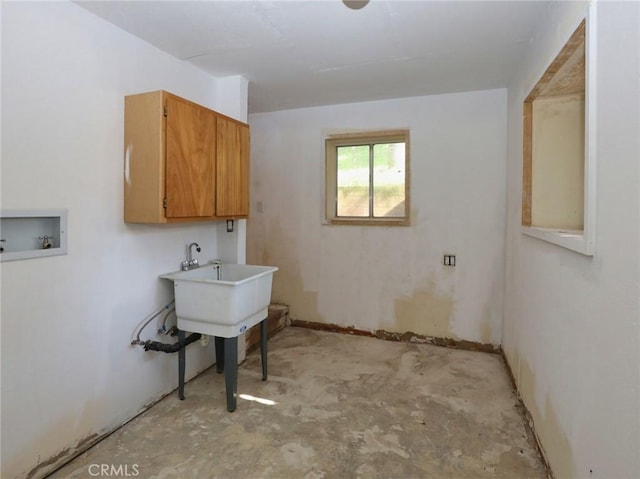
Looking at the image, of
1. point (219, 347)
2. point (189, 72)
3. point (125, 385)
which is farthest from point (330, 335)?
point (189, 72)

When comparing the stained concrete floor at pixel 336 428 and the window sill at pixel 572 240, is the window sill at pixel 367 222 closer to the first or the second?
the stained concrete floor at pixel 336 428

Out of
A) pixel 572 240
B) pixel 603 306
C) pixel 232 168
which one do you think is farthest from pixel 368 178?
pixel 603 306

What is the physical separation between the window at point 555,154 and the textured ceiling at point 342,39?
379mm

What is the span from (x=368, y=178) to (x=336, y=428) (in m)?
2.41

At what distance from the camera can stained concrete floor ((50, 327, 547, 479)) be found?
1.76 meters

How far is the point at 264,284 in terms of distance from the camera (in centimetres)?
247

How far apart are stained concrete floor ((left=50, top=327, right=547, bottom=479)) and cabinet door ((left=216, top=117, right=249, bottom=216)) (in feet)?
4.29

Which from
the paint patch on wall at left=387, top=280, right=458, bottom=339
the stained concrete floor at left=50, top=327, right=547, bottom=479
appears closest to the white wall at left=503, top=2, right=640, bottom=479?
the stained concrete floor at left=50, top=327, right=547, bottom=479

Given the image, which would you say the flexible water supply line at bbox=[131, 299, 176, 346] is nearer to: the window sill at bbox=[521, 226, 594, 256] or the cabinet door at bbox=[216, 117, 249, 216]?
the cabinet door at bbox=[216, 117, 249, 216]

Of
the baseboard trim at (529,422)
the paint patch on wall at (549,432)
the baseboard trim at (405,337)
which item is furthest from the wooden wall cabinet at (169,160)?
the baseboard trim at (529,422)

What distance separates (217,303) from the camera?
2168 millimetres

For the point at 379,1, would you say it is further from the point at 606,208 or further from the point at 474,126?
the point at 474,126

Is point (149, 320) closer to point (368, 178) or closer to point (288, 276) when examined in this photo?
point (288, 276)

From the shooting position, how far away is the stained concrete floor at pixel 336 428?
69.4 inches
